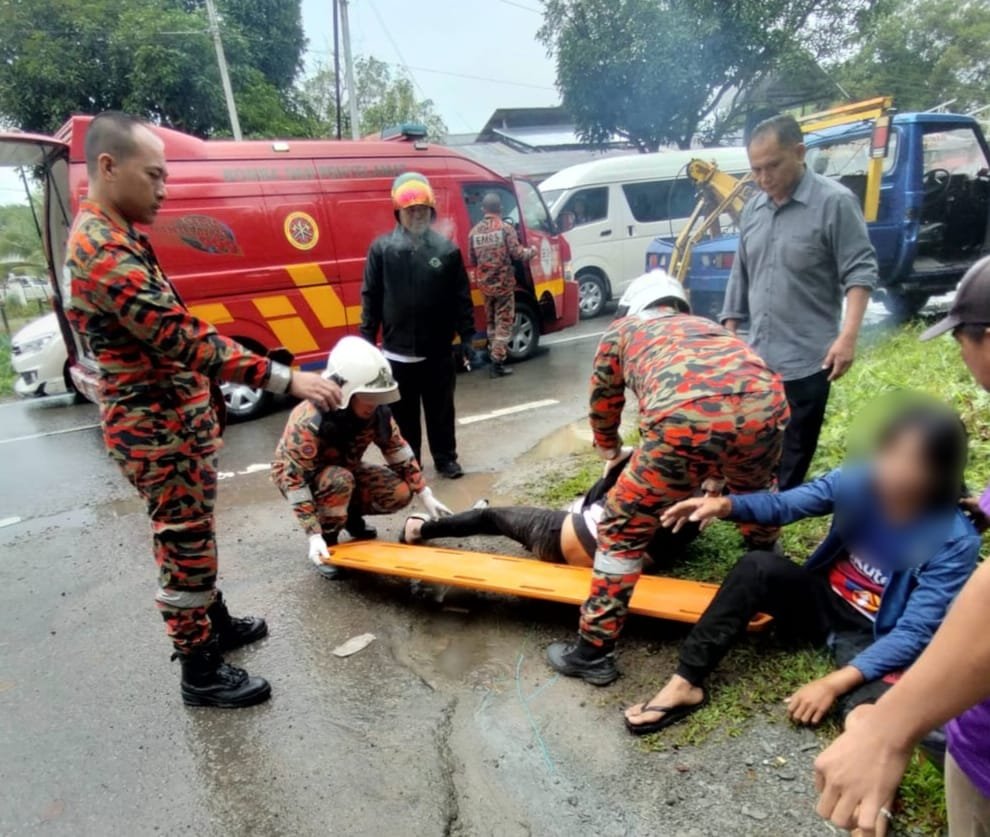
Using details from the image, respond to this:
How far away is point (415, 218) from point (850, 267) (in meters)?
2.34

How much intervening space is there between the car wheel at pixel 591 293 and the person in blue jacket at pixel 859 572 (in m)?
8.69

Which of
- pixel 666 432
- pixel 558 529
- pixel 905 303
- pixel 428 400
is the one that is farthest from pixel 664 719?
pixel 905 303

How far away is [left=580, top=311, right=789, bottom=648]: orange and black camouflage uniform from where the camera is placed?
198cm

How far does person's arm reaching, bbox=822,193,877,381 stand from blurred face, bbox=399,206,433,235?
2201mm

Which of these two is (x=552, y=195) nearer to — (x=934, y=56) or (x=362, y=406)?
(x=362, y=406)

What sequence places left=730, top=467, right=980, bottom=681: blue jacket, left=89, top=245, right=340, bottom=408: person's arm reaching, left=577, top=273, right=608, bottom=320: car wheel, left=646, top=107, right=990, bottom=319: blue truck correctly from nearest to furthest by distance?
left=730, top=467, right=980, bottom=681: blue jacket → left=89, top=245, right=340, bottom=408: person's arm reaching → left=646, top=107, right=990, bottom=319: blue truck → left=577, top=273, right=608, bottom=320: car wheel

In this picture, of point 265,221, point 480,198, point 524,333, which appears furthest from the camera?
point 524,333

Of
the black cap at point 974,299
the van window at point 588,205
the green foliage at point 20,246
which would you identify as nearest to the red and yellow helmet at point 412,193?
the black cap at point 974,299

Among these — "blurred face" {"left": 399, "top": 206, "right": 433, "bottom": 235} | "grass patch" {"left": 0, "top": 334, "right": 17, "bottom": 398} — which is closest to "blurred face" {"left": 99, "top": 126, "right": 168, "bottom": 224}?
"blurred face" {"left": 399, "top": 206, "right": 433, "bottom": 235}

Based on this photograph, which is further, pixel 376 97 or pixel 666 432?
pixel 376 97

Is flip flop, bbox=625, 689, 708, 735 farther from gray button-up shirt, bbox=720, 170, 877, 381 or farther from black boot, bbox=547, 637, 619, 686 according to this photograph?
gray button-up shirt, bbox=720, 170, 877, 381

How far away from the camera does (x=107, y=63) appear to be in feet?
42.0

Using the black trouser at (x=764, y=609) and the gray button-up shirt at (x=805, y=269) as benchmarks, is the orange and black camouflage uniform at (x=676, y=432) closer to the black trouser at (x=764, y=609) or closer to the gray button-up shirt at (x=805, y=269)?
the black trouser at (x=764, y=609)

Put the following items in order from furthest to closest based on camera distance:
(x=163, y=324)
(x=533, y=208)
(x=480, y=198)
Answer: (x=533, y=208) → (x=480, y=198) → (x=163, y=324)
